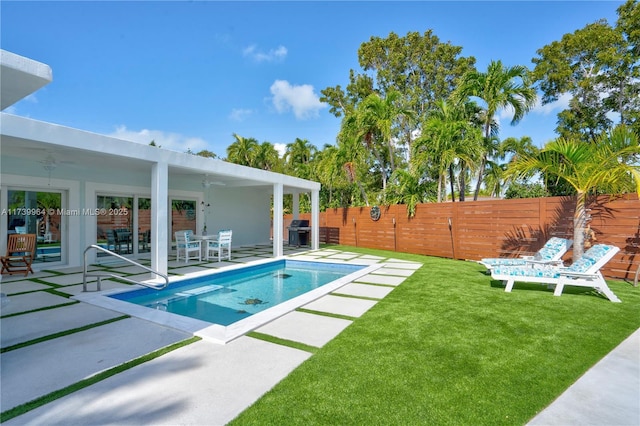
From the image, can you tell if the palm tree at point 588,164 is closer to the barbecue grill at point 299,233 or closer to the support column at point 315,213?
the support column at point 315,213

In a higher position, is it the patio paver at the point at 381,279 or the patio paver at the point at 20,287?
the patio paver at the point at 20,287

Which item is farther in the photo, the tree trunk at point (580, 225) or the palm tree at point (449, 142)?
the palm tree at point (449, 142)

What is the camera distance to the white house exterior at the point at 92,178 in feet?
16.9

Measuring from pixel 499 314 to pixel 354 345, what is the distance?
281 centimetres

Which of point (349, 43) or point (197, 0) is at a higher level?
point (349, 43)

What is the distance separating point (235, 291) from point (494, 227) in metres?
8.65

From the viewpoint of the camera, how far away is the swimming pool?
4766 millimetres

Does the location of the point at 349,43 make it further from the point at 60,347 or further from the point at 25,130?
the point at 60,347

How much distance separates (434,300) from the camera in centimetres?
607

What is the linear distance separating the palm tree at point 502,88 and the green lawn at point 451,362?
8283mm

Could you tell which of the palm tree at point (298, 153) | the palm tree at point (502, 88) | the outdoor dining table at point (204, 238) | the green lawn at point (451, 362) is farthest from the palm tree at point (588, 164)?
the palm tree at point (298, 153)

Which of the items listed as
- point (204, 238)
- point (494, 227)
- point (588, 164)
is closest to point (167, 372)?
point (204, 238)

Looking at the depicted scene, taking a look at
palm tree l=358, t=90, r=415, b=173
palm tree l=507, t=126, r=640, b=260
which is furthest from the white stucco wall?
palm tree l=507, t=126, r=640, b=260

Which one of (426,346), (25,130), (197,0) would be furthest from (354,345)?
(197,0)
